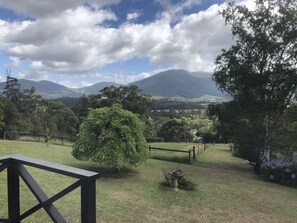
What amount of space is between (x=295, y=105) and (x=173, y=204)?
1386 centimetres

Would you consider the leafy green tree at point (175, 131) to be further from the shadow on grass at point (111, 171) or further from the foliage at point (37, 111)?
the shadow on grass at point (111, 171)

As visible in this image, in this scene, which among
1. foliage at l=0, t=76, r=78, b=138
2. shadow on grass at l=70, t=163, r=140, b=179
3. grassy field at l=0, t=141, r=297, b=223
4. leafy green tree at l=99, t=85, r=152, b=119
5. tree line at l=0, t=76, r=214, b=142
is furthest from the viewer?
foliage at l=0, t=76, r=78, b=138

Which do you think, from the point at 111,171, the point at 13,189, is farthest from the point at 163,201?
the point at 13,189

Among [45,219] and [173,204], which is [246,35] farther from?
[45,219]

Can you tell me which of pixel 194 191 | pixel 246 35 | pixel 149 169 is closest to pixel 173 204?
pixel 194 191

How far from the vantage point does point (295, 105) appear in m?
19.6

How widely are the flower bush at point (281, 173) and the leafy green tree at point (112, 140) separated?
7.06m

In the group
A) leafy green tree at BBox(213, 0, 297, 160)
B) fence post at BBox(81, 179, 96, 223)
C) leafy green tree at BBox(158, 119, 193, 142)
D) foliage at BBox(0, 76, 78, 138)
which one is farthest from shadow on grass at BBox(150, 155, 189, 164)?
leafy green tree at BBox(158, 119, 193, 142)

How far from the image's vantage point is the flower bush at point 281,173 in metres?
15.1

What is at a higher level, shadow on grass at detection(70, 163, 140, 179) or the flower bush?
shadow on grass at detection(70, 163, 140, 179)

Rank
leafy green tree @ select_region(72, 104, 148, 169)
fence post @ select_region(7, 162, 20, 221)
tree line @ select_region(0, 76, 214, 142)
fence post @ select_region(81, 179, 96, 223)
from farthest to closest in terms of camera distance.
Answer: tree line @ select_region(0, 76, 214, 142), leafy green tree @ select_region(72, 104, 148, 169), fence post @ select_region(7, 162, 20, 221), fence post @ select_region(81, 179, 96, 223)

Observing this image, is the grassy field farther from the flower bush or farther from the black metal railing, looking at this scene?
the black metal railing

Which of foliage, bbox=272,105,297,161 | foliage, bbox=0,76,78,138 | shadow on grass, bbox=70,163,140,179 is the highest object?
foliage, bbox=0,76,78,138

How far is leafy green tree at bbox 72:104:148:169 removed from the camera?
11.8 meters
